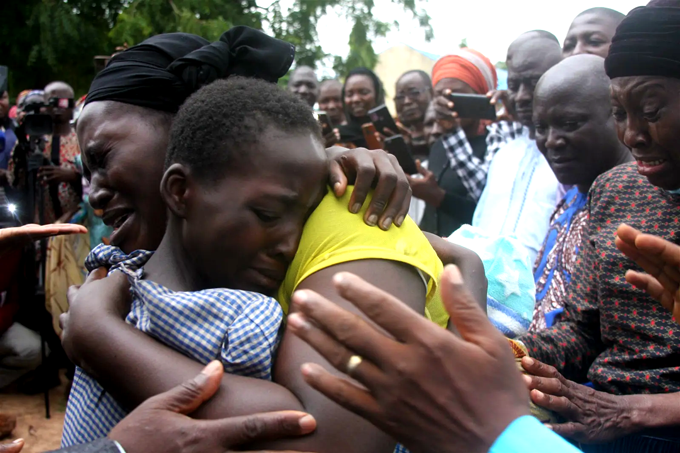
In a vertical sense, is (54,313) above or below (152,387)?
below

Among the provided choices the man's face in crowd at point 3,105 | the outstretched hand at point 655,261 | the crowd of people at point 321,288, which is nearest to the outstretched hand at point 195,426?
the crowd of people at point 321,288

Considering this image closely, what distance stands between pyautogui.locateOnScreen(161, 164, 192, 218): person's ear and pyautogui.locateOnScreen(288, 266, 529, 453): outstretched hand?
0.52m

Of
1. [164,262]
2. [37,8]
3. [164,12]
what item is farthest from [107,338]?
[37,8]

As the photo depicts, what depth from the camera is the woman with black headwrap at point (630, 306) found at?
2182 millimetres

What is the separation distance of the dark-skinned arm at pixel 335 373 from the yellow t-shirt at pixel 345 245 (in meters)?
0.03

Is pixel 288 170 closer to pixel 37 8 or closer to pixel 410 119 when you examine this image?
pixel 410 119

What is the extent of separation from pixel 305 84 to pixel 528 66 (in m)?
2.97

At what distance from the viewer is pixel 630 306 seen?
2359 millimetres

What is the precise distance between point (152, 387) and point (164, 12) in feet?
27.0

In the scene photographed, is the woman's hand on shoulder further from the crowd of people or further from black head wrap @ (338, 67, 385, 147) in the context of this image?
black head wrap @ (338, 67, 385, 147)

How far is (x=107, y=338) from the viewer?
138 centimetres

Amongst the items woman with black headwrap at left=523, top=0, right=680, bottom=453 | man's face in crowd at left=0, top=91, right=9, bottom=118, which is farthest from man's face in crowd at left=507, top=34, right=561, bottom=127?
man's face in crowd at left=0, top=91, right=9, bottom=118

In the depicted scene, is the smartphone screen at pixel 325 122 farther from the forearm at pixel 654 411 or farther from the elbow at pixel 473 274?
the forearm at pixel 654 411

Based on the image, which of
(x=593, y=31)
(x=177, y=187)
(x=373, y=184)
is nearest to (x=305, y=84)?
(x=593, y=31)
